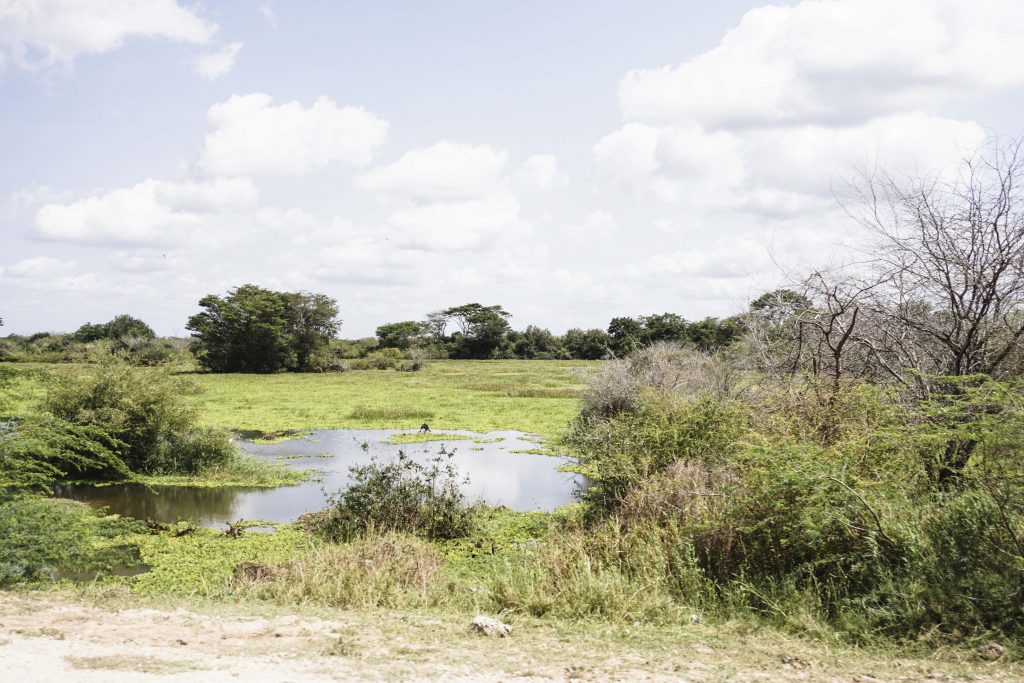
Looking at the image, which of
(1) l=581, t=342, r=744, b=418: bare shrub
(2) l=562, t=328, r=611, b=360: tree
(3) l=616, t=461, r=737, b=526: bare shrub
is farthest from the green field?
(2) l=562, t=328, r=611, b=360: tree

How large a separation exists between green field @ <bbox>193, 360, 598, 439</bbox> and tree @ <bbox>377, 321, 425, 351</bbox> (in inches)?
907

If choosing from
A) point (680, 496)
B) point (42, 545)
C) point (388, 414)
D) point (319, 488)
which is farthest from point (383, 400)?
point (680, 496)

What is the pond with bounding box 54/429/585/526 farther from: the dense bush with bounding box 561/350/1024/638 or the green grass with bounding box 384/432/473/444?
the dense bush with bounding box 561/350/1024/638

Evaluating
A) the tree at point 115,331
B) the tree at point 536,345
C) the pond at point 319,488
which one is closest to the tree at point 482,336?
the tree at point 536,345

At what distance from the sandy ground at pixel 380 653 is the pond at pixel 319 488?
20.2ft

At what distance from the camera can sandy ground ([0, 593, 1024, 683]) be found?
5.40m

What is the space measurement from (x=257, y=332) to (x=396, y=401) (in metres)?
23.6

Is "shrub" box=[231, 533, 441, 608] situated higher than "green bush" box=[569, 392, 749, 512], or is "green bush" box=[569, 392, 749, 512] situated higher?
"green bush" box=[569, 392, 749, 512]

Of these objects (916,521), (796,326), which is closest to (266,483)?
(796,326)

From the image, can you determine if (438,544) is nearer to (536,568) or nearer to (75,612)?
(536,568)

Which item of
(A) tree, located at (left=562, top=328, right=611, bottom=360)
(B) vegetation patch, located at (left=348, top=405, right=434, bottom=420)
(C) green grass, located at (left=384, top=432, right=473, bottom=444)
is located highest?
(A) tree, located at (left=562, top=328, right=611, bottom=360)

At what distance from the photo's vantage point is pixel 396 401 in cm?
3428

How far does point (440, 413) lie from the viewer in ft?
99.0

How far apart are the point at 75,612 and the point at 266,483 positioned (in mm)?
10177
